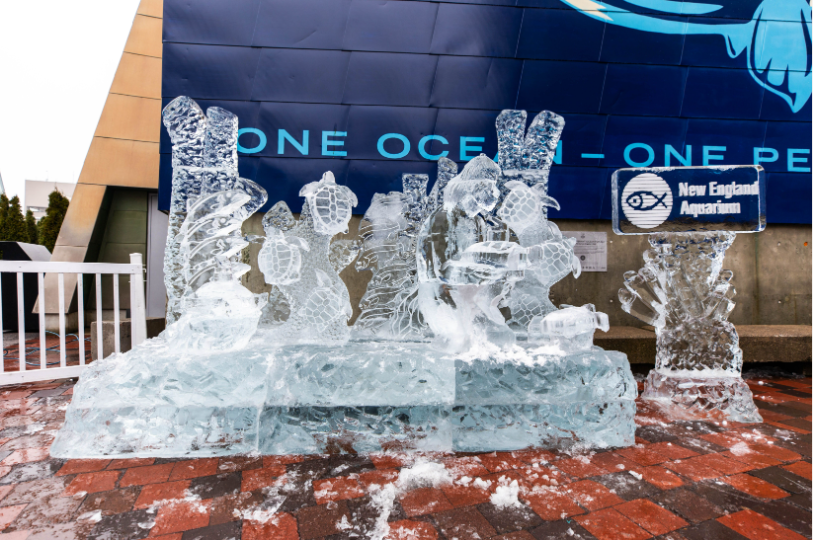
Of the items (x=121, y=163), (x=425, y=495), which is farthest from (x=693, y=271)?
(x=121, y=163)

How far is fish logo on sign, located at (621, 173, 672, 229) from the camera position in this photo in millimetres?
2551

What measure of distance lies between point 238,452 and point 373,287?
120cm

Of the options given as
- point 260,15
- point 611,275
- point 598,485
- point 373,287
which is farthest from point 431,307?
point 260,15

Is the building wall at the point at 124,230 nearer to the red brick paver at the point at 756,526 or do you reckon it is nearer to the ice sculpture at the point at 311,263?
the ice sculpture at the point at 311,263

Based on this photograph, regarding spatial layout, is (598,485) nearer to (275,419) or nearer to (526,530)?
(526,530)

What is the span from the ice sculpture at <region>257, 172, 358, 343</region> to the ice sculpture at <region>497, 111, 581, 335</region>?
3.02 feet

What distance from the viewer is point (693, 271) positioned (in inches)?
107

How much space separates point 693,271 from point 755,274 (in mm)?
2776

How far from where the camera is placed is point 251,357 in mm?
2076

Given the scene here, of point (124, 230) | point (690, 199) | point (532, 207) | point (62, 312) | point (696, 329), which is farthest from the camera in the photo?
point (124, 230)

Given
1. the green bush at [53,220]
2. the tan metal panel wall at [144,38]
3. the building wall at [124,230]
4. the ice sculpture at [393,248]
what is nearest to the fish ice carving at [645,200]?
the ice sculpture at [393,248]

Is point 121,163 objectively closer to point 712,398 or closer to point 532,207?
point 532,207

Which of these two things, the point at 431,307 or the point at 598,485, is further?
the point at 431,307

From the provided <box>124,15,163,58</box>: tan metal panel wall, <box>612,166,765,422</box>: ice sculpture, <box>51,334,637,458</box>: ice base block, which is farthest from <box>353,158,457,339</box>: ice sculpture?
<box>124,15,163,58</box>: tan metal panel wall
